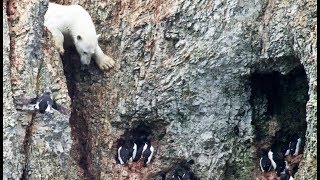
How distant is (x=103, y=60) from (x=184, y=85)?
1965mm

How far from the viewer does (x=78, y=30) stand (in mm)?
24812

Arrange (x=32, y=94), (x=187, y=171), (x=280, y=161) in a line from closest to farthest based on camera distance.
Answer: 1. (x=32, y=94)
2. (x=187, y=171)
3. (x=280, y=161)

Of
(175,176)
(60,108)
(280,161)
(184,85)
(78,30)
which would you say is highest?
(78,30)

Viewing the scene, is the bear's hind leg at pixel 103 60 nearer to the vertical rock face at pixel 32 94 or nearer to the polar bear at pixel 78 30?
the polar bear at pixel 78 30

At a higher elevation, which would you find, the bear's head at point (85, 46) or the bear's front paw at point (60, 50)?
the bear's head at point (85, 46)

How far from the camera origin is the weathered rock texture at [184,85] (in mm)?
23094

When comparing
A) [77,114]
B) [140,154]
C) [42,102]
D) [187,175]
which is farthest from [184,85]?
[42,102]

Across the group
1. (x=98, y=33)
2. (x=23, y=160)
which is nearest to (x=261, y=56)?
(x=98, y=33)

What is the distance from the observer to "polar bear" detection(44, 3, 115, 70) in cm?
2458

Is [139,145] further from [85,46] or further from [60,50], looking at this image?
[60,50]

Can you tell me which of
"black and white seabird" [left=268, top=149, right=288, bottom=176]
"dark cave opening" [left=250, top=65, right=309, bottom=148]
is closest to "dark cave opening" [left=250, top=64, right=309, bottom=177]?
"dark cave opening" [left=250, top=65, right=309, bottom=148]

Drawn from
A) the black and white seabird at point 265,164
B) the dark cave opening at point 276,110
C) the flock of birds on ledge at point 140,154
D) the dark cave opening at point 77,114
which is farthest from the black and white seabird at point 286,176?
the dark cave opening at point 77,114

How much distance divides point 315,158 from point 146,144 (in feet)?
13.8

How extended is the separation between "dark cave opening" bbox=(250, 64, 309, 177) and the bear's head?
3.52 m
